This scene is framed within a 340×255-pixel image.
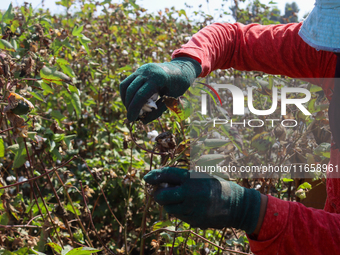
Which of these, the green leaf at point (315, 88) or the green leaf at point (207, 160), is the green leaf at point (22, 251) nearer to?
the green leaf at point (207, 160)

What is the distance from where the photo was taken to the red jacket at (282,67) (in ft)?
3.24

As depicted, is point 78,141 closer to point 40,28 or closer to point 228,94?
point 40,28

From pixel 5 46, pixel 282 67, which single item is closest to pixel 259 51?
pixel 282 67

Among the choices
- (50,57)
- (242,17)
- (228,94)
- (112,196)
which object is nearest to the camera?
(50,57)

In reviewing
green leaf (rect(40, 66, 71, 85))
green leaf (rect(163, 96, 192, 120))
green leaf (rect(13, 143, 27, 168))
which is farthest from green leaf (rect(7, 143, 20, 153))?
green leaf (rect(163, 96, 192, 120))

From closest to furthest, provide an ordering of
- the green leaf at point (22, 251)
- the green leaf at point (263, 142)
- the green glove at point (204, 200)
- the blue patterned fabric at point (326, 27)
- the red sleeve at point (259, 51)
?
the green glove at point (204, 200)
the blue patterned fabric at point (326, 27)
the red sleeve at point (259, 51)
the green leaf at point (22, 251)
the green leaf at point (263, 142)

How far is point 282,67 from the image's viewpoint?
159cm

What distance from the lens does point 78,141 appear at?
2598 millimetres

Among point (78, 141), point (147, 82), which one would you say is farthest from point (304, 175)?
point (78, 141)

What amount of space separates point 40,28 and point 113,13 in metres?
1.81

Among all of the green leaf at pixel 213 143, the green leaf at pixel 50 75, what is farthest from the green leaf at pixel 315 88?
the green leaf at pixel 50 75

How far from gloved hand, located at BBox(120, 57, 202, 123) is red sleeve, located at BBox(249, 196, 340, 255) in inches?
19.6

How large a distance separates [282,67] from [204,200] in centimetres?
92

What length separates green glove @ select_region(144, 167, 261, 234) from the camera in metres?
0.94
